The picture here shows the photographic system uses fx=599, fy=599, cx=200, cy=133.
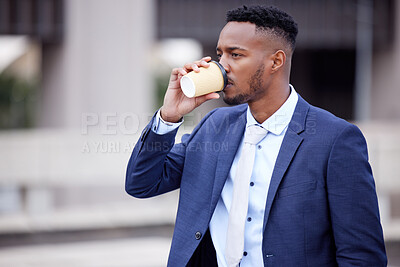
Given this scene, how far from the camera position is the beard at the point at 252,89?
2559 millimetres

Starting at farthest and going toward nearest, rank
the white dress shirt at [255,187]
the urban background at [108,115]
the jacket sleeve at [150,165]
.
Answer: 1. the urban background at [108,115]
2. the jacket sleeve at [150,165]
3. the white dress shirt at [255,187]

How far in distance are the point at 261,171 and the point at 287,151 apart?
0.15 m

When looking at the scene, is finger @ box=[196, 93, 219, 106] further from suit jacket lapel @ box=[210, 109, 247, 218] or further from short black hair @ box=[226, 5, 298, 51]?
short black hair @ box=[226, 5, 298, 51]

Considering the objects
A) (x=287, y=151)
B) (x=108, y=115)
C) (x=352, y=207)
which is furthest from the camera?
(x=108, y=115)

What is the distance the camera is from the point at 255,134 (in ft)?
8.57

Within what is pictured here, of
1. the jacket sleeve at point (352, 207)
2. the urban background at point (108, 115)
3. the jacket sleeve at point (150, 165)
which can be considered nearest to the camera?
the jacket sleeve at point (352, 207)

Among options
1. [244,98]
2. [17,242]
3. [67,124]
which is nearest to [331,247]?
[244,98]

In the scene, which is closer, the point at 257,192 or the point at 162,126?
the point at 257,192

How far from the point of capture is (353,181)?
7.66ft

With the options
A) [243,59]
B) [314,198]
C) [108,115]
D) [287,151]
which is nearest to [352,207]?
[314,198]

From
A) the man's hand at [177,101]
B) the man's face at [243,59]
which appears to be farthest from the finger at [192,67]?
the man's face at [243,59]

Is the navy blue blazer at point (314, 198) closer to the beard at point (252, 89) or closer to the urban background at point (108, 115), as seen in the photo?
Result: the beard at point (252, 89)

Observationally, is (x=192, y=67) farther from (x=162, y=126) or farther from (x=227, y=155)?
(x=227, y=155)

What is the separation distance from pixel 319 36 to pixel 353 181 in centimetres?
1145
